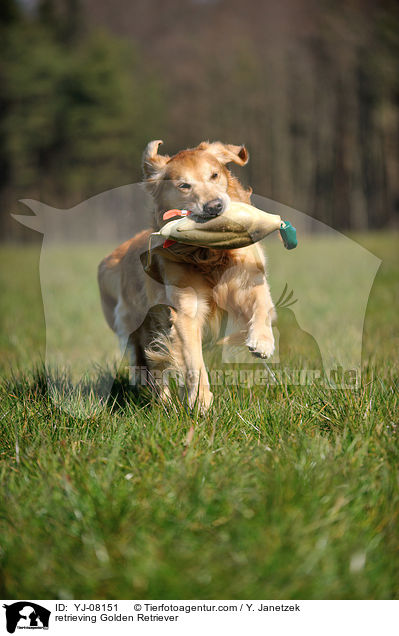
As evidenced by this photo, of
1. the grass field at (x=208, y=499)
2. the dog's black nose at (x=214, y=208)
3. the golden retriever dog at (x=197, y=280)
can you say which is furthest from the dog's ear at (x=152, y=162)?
the grass field at (x=208, y=499)

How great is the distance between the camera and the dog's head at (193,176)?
273cm

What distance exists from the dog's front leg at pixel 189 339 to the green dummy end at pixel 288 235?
50 cm

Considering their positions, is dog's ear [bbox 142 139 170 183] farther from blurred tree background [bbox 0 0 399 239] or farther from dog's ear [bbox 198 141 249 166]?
blurred tree background [bbox 0 0 399 239]

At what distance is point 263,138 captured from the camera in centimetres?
3238

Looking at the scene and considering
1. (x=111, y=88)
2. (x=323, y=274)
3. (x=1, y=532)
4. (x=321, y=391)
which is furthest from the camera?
(x=111, y=88)

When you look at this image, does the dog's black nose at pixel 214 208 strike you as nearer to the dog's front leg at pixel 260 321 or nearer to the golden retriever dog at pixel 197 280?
the golden retriever dog at pixel 197 280

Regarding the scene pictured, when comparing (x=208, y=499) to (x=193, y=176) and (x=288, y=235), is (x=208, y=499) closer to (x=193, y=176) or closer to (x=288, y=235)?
(x=288, y=235)

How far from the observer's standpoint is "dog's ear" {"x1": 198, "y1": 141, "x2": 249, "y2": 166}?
2.90m

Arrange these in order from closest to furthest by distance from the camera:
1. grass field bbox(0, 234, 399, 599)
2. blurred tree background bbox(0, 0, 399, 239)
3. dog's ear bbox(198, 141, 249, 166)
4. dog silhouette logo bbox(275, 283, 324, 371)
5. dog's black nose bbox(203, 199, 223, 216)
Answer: grass field bbox(0, 234, 399, 599), dog's black nose bbox(203, 199, 223, 216), dog's ear bbox(198, 141, 249, 166), dog silhouette logo bbox(275, 283, 324, 371), blurred tree background bbox(0, 0, 399, 239)

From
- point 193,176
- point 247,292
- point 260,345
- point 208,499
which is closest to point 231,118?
point 193,176

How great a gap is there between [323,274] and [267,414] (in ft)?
22.1

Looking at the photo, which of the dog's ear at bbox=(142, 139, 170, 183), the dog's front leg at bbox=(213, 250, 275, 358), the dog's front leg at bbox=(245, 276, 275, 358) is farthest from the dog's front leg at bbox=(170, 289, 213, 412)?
the dog's ear at bbox=(142, 139, 170, 183)

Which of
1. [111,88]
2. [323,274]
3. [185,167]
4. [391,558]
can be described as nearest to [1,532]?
[391,558]

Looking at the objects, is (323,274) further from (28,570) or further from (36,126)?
(36,126)
